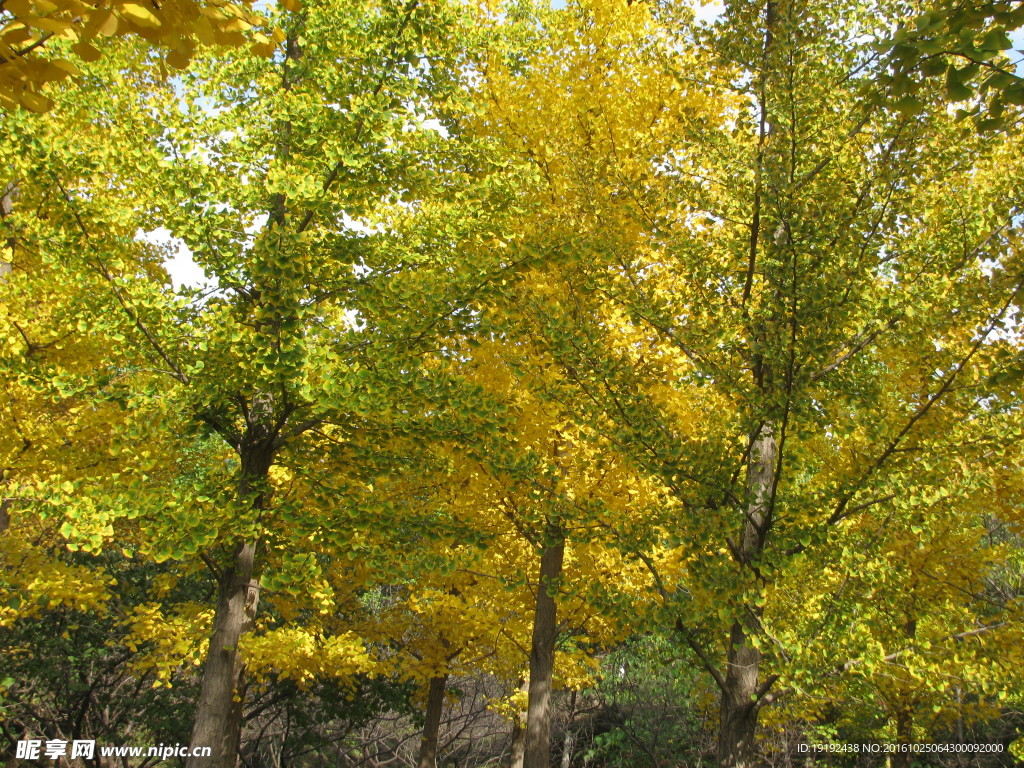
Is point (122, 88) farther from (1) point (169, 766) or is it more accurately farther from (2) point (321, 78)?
(1) point (169, 766)

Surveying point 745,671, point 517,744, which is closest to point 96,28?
point 745,671

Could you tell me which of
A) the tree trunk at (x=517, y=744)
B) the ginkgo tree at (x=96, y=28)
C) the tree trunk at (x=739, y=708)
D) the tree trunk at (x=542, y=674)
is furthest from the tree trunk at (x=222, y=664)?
the tree trunk at (x=517, y=744)

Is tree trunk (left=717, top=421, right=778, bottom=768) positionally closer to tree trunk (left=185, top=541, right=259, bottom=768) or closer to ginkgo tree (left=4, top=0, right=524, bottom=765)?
ginkgo tree (left=4, top=0, right=524, bottom=765)

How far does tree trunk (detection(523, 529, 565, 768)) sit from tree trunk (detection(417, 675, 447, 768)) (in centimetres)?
270

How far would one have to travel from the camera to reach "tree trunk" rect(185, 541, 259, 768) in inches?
173

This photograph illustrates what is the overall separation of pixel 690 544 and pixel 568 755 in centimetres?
944

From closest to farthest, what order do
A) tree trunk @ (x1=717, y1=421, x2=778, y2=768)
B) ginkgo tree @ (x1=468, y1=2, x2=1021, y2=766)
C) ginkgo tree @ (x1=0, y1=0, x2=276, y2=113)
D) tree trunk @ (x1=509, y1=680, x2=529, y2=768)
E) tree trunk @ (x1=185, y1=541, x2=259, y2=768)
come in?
1. ginkgo tree @ (x1=0, y1=0, x2=276, y2=113)
2. ginkgo tree @ (x1=468, y1=2, x2=1021, y2=766)
3. tree trunk @ (x1=717, y1=421, x2=778, y2=768)
4. tree trunk @ (x1=185, y1=541, x2=259, y2=768)
5. tree trunk @ (x1=509, y1=680, x2=529, y2=768)

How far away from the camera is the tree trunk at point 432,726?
27.7 feet

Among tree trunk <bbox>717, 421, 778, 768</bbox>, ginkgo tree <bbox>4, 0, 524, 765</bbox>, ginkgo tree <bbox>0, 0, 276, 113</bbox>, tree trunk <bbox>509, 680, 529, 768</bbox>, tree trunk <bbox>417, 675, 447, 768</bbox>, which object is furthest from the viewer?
tree trunk <bbox>509, 680, 529, 768</bbox>

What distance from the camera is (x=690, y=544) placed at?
11.2 feet

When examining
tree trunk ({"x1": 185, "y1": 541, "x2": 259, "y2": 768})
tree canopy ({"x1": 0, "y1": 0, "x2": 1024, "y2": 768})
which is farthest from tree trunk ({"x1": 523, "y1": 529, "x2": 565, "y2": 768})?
tree trunk ({"x1": 185, "y1": 541, "x2": 259, "y2": 768})

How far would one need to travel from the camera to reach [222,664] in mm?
4641

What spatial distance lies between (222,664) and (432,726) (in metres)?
4.65

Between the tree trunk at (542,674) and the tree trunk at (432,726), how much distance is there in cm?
270
